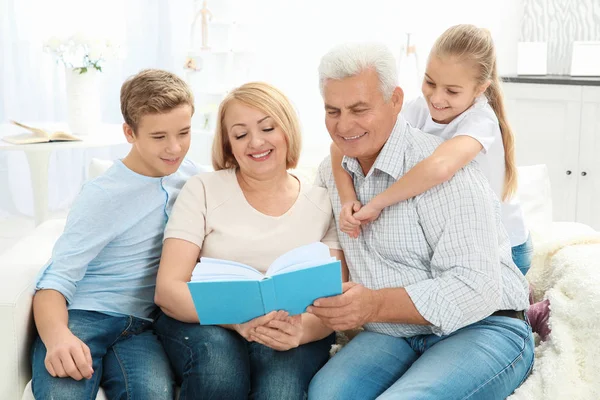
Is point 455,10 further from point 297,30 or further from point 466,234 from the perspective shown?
point 466,234

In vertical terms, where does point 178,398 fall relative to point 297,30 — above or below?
below

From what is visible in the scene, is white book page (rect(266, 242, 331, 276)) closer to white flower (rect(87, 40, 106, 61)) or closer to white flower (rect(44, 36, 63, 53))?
white flower (rect(87, 40, 106, 61))

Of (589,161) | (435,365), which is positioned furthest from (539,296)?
(589,161)

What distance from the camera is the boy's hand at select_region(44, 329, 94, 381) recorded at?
1.69 m

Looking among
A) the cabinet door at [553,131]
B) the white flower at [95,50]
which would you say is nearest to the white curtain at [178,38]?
the cabinet door at [553,131]

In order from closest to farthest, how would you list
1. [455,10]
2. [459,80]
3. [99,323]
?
[99,323], [459,80], [455,10]

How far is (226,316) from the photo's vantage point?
160 cm

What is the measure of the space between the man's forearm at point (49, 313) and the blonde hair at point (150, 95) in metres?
0.47

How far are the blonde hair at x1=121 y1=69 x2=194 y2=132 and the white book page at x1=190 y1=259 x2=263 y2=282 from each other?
1.66 feet

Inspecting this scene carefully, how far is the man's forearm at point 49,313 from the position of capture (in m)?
1.76

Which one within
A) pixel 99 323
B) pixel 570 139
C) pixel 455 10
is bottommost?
pixel 99 323

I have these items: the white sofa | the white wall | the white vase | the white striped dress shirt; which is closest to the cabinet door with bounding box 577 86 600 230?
the white wall

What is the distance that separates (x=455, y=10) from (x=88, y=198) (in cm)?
335

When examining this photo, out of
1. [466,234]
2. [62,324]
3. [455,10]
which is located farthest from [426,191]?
[455,10]
